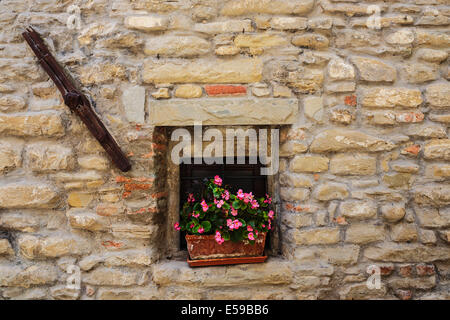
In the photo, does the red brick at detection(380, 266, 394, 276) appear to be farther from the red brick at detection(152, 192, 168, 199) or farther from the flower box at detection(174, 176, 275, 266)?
the red brick at detection(152, 192, 168, 199)

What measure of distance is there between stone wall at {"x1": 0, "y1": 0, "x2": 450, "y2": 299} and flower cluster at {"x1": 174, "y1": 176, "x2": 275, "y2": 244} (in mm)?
197

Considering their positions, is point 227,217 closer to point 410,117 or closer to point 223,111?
point 223,111

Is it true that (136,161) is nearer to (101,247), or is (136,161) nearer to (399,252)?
(101,247)

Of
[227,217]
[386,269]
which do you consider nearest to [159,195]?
[227,217]

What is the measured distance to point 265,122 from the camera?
1904 mm

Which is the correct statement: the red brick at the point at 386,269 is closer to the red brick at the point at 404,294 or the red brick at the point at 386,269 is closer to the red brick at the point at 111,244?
the red brick at the point at 404,294

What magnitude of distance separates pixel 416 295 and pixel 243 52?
1882 mm

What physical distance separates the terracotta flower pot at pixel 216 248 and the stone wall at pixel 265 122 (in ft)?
0.32

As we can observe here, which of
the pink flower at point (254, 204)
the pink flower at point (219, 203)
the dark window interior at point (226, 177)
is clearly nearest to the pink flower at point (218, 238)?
the pink flower at point (219, 203)

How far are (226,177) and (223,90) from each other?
61 centimetres

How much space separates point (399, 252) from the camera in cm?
192

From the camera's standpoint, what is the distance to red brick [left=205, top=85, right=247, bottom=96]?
191cm

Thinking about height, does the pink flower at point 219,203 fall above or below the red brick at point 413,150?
below

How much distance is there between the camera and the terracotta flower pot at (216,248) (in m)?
1.90
